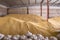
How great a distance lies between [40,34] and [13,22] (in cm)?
30

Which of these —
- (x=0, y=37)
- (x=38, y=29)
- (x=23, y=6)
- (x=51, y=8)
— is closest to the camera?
(x=0, y=37)

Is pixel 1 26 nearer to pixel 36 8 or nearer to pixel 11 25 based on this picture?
pixel 11 25

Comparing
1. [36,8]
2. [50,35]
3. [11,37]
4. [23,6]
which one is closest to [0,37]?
[11,37]

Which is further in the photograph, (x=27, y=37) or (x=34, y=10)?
(x=34, y=10)

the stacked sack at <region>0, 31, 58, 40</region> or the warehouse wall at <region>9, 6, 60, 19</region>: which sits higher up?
the warehouse wall at <region>9, 6, 60, 19</region>

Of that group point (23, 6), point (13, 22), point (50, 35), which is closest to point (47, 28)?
point (50, 35)

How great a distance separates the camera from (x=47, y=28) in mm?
1337

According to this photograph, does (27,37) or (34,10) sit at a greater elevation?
(34,10)

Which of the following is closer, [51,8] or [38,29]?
[38,29]

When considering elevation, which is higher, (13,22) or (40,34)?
(13,22)

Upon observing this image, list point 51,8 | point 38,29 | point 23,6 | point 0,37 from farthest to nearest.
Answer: point 51,8, point 23,6, point 38,29, point 0,37

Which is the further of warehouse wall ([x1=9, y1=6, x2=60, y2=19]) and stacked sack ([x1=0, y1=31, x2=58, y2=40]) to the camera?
warehouse wall ([x1=9, y1=6, x2=60, y2=19])

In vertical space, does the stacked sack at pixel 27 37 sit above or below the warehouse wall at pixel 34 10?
A: below

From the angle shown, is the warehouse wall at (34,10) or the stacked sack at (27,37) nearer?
the stacked sack at (27,37)
